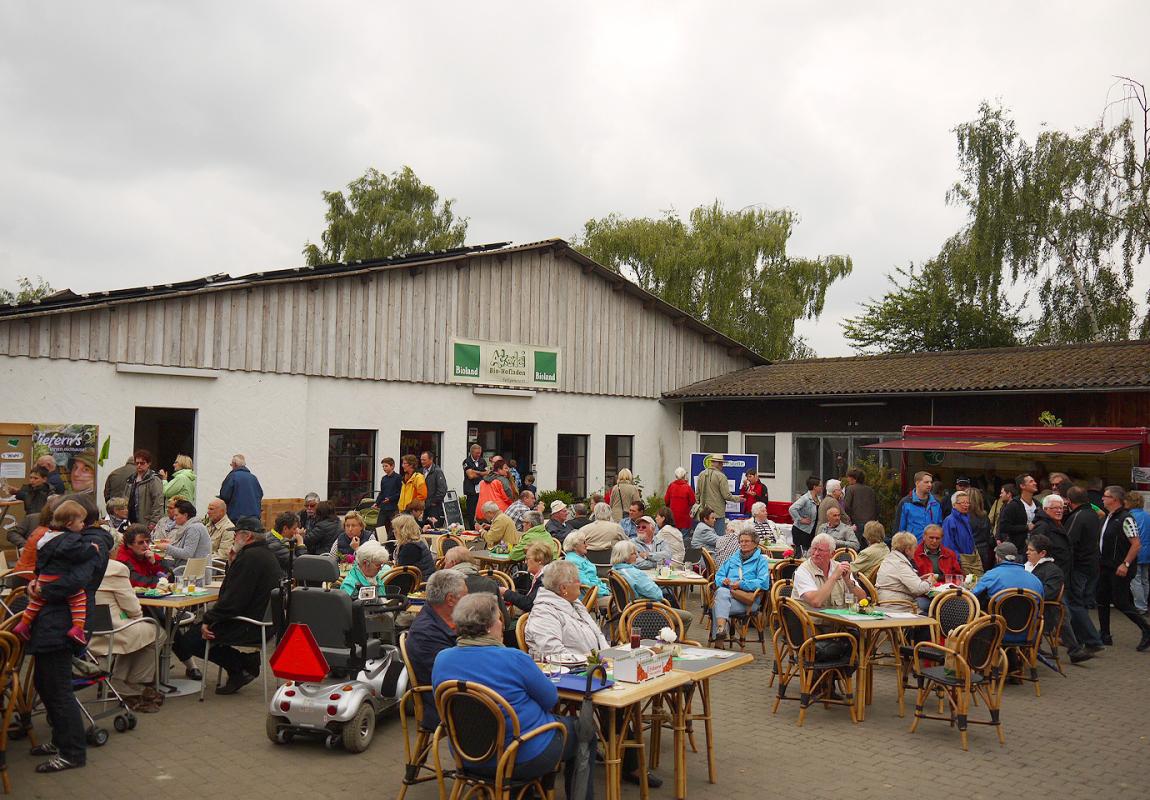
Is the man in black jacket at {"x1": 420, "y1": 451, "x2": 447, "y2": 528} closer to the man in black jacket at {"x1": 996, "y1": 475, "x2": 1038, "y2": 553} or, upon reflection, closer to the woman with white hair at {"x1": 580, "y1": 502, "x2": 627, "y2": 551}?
the woman with white hair at {"x1": 580, "y1": 502, "x2": 627, "y2": 551}

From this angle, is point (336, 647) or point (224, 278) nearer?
point (336, 647)

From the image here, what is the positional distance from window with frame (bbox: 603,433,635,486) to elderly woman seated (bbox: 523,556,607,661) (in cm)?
1536

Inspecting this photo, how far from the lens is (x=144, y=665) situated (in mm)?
6977

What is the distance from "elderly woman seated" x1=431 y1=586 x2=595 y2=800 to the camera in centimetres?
455

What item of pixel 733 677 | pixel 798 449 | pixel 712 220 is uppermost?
pixel 712 220

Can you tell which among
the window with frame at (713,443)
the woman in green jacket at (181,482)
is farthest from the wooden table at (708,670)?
the window with frame at (713,443)

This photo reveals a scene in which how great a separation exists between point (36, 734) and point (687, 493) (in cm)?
1074

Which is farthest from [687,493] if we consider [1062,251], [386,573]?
[1062,251]

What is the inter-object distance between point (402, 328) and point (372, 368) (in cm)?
103

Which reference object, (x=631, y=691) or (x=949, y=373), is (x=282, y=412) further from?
(x=949, y=373)

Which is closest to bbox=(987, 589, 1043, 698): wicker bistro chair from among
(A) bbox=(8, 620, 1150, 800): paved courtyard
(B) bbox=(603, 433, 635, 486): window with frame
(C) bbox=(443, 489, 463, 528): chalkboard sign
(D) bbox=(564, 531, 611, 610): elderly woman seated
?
(A) bbox=(8, 620, 1150, 800): paved courtyard

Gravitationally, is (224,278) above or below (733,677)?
above

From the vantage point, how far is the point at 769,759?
6.23m

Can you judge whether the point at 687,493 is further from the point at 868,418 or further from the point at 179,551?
the point at 179,551
